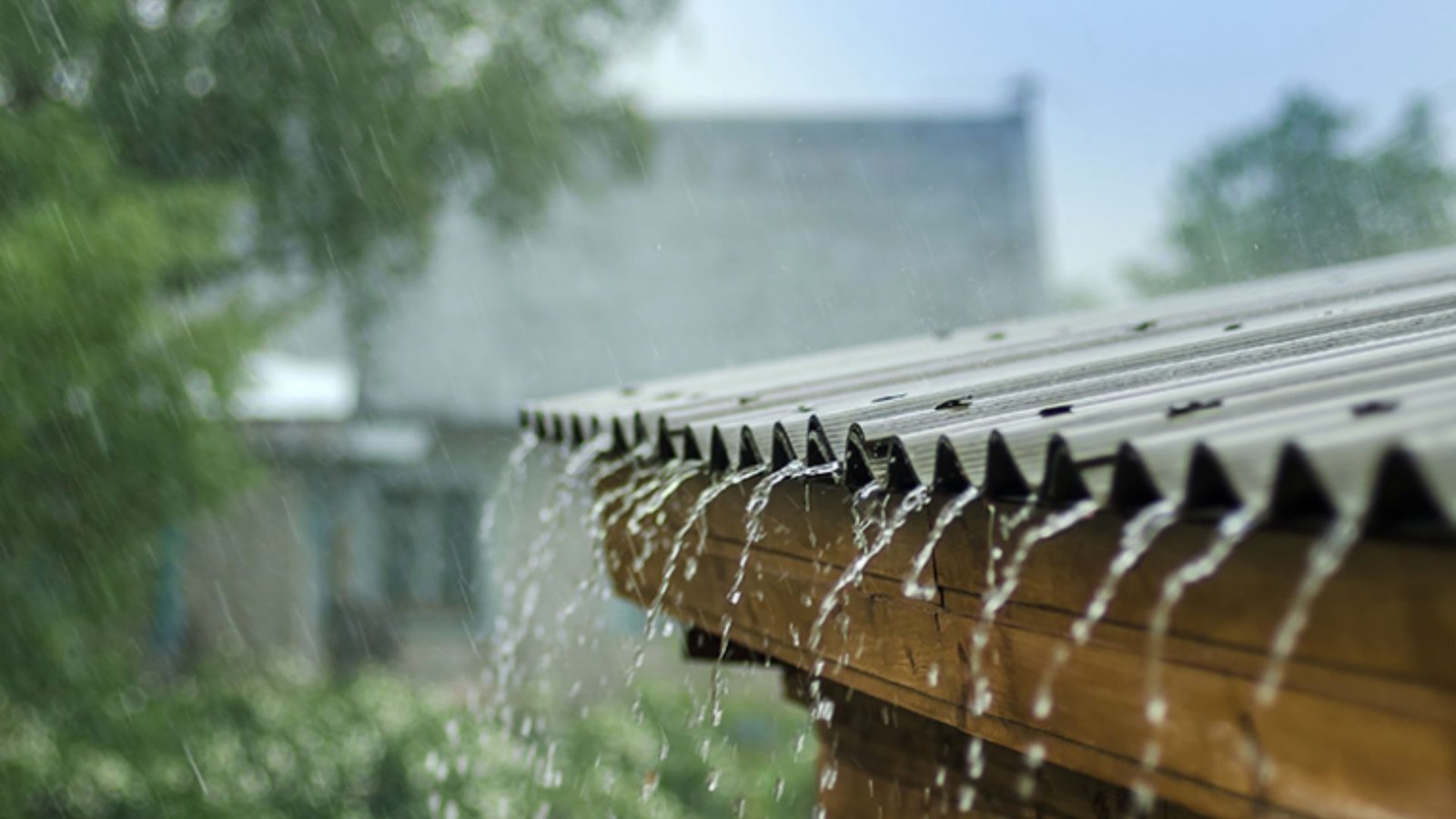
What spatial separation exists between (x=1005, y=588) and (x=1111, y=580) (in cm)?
19

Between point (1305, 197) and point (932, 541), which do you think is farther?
point (1305, 197)

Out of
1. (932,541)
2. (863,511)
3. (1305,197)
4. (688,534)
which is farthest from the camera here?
(1305,197)

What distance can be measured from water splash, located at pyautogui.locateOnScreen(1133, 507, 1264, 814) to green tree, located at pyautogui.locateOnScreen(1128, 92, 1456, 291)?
25.2 m

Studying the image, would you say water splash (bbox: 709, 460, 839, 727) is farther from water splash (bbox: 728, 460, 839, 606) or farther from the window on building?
the window on building

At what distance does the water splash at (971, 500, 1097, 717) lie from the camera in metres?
1.44

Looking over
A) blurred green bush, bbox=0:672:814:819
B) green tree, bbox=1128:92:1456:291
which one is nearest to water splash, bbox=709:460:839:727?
blurred green bush, bbox=0:672:814:819

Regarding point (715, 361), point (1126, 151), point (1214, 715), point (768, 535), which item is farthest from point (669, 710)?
point (1126, 151)

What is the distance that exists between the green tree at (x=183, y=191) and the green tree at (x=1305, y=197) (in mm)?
16604

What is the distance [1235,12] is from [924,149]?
18986 millimetres

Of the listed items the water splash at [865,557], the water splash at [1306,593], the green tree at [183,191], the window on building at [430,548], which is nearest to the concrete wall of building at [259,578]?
the window on building at [430,548]

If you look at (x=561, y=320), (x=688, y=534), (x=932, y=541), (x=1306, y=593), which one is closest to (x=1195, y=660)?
(x=1306, y=593)

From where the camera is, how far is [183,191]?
30.8 ft

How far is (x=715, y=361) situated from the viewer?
48.8ft

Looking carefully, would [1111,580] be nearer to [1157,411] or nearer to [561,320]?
[1157,411]
